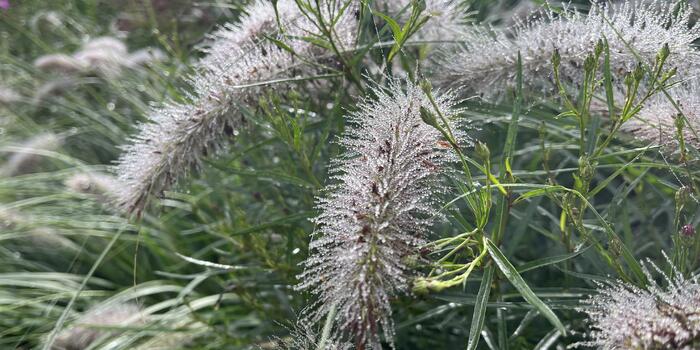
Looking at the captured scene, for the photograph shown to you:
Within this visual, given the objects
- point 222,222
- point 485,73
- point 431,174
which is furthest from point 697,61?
point 222,222

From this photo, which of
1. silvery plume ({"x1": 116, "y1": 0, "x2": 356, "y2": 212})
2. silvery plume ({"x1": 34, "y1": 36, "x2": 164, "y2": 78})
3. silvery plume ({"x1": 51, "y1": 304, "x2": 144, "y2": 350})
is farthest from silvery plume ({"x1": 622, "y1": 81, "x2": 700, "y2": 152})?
silvery plume ({"x1": 34, "y1": 36, "x2": 164, "y2": 78})

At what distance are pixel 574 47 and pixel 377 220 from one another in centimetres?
73

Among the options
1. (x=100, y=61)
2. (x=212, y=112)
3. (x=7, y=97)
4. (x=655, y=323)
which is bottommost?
(x=655, y=323)

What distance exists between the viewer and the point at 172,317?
2.18m

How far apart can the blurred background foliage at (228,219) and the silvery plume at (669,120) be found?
0.25 ft

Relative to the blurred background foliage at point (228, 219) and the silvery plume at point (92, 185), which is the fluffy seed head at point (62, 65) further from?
the silvery plume at point (92, 185)

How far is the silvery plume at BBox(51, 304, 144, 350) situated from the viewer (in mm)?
2111

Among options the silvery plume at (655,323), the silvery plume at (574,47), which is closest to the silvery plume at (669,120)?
the silvery plume at (574,47)

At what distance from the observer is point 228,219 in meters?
2.44

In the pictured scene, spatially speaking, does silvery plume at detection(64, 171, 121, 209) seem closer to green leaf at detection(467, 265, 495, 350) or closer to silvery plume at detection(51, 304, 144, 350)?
silvery plume at detection(51, 304, 144, 350)

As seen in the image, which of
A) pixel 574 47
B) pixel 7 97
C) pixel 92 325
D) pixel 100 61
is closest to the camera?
pixel 574 47

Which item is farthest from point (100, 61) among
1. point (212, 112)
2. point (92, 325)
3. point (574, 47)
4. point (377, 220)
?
point (377, 220)

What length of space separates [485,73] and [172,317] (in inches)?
44.4

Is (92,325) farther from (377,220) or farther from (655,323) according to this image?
(655,323)
